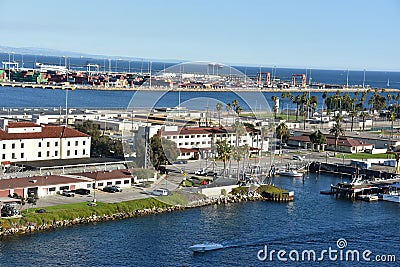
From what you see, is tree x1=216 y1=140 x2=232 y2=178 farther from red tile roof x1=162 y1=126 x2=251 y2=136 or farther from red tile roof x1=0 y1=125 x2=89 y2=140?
red tile roof x1=162 y1=126 x2=251 y2=136

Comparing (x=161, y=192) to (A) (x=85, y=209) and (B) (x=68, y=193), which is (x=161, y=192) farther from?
(A) (x=85, y=209)

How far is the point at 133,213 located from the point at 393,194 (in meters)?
8.08

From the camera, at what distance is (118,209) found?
17.0 m

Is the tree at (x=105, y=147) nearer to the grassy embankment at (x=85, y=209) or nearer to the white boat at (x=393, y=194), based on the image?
the grassy embankment at (x=85, y=209)

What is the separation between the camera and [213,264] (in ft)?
45.0

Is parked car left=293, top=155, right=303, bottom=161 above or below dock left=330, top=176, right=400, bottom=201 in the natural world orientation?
above

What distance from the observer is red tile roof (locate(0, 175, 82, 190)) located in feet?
56.3

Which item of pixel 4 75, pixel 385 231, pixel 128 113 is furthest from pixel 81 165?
pixel 4 75

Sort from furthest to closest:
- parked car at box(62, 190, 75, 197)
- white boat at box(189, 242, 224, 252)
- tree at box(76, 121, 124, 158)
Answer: tree at box(76, 121, 124, 158) < parked car at box(62, 190, 75, 197) < white boat at box(189, 242, 224, 252)

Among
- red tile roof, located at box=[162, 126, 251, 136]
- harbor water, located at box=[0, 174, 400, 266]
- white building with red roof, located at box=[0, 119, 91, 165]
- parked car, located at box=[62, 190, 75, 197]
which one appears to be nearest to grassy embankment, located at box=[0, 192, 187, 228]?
harbor water, located at box=[0, 174, 400, 266]

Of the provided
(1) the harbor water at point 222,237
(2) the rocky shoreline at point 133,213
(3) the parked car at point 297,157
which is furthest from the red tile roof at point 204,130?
(1) the harbor water at point 222,237

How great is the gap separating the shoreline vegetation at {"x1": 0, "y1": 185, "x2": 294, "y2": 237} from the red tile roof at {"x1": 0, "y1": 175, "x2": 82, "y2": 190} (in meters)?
1.16

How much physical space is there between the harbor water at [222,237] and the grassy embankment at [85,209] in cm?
35

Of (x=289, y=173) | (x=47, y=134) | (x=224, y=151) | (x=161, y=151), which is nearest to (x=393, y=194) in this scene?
(x=289, y=173)
